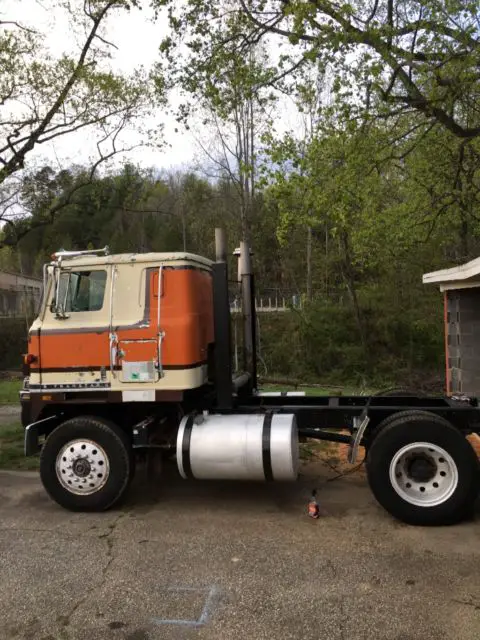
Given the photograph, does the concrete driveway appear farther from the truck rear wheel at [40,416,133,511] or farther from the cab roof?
the cab roof

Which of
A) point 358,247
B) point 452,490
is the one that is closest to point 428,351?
point 358,247

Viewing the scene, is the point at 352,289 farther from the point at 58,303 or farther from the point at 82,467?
the point at 82,467

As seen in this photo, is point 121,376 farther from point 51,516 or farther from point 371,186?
point 371,186

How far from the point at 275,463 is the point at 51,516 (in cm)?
248

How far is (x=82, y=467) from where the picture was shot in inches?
229

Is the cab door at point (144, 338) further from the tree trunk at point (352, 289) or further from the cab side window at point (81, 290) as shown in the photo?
the tree trunk at point (352, 289)

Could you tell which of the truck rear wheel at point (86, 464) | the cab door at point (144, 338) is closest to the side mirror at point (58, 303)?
the cab door at point (144, 338)

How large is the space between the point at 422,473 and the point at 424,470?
35 mm

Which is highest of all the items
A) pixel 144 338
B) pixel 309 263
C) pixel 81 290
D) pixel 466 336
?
pixel 309 263

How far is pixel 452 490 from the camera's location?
16.9 ft

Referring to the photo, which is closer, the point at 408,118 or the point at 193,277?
the point at 193,277

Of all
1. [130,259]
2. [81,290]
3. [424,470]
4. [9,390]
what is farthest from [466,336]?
[9,390]

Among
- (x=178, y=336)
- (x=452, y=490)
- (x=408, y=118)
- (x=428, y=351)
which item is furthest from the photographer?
(x=428, y=351)

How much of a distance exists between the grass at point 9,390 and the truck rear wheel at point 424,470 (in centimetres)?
1170
